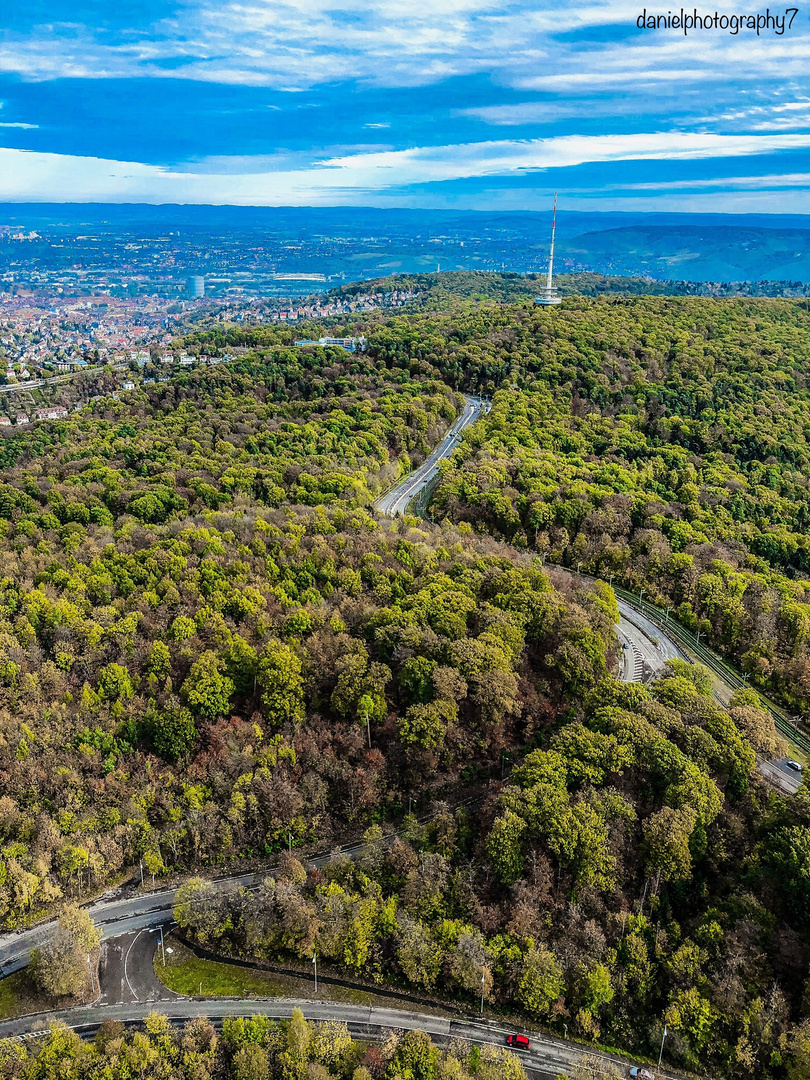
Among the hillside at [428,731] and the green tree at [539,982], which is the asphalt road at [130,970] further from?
the green tree at [539,982]

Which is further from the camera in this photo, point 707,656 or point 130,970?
point 707,656

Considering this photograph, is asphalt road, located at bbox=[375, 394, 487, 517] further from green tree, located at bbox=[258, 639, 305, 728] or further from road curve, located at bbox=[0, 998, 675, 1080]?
road curve, located at bbox=[0, 998, 675, 1080]

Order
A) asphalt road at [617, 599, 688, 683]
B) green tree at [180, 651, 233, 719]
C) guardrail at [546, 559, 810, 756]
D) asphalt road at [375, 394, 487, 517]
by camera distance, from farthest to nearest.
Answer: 1. asphalt road at [375, 394, 487, 517]
2. asphalt road at [617, 599, 688, 683]
3. guardrail at [546, 559, 810, 756]
4. green tree at [180, 651, 233, 719]

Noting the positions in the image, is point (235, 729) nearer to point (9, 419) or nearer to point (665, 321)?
point (9, 419)

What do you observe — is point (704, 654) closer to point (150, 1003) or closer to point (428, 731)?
point (428, 731)

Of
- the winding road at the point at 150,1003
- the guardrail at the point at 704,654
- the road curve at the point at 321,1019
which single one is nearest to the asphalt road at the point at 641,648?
the guardrail at the point at 704,654

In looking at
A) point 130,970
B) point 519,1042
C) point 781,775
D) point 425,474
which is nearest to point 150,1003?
point 130,970

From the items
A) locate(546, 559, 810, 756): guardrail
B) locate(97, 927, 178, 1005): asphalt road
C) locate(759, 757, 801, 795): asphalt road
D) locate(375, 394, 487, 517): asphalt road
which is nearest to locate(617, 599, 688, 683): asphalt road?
locate(546, 559, 810, 756): guardrail
